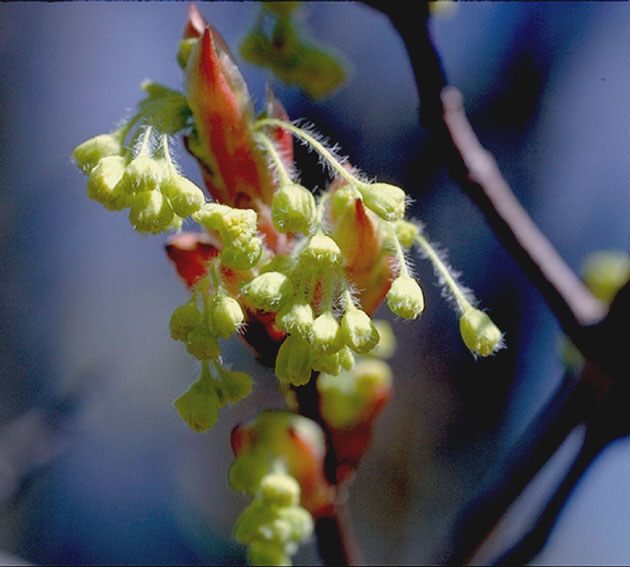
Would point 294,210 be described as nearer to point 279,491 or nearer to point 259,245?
point 259,245

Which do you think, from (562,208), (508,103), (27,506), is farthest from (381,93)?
(27,506)

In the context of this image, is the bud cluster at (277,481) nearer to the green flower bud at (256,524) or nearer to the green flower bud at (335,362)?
the green flower bud at (256,524)

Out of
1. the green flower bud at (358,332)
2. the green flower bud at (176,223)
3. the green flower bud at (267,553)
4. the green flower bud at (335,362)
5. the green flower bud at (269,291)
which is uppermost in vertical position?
the green flower bud at (176,223)

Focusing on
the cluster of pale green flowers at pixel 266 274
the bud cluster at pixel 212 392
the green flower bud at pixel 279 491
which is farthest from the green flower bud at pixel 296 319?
the green flower bud at pixel 279 491

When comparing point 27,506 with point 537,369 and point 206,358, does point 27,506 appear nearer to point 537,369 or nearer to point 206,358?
point 537,369

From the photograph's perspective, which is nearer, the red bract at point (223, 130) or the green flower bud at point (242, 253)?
the green flower bud at point (242, 253)

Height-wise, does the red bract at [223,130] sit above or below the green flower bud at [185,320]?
above

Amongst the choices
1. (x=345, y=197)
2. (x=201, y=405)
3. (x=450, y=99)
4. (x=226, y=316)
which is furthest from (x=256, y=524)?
(x=450, y=99)

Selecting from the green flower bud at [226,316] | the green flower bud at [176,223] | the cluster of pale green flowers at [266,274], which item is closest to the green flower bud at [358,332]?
the cluster of pale green flowers at [266,274]
